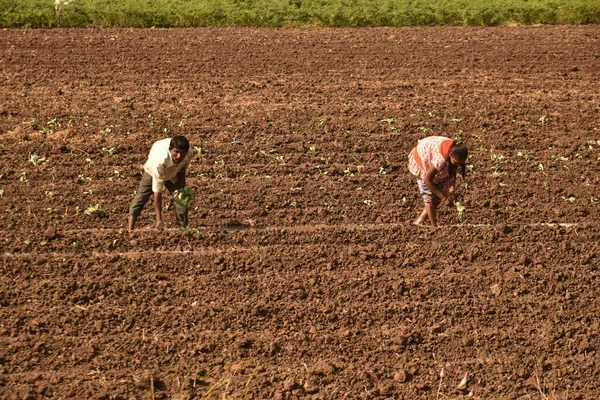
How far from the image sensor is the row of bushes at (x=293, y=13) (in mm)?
18594

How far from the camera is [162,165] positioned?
8.98 m

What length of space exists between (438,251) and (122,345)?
3407mm

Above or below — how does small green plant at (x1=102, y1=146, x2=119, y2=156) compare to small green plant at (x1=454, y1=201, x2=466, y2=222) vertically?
above

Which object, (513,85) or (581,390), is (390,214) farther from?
→ (513,85)

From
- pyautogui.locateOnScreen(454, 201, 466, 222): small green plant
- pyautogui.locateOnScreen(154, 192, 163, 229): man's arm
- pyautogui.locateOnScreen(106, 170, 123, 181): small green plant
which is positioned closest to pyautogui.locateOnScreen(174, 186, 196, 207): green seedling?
pyautogui.locateOnScreen(154, 192, 163, 229): man's arm

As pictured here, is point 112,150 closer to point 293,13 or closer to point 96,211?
point 96,211

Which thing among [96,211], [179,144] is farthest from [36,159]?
[179,144]

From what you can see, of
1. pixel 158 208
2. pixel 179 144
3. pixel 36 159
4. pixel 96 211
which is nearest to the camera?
pixel 179 144

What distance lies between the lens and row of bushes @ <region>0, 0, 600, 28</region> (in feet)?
61.0

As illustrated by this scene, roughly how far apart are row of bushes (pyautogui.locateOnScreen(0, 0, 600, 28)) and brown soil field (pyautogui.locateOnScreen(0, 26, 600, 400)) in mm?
2611

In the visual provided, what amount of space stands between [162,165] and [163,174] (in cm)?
11

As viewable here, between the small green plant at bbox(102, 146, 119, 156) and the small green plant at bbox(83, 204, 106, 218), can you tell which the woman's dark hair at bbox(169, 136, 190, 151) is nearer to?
the small green plant at bbox(83, 204, 106, 218)

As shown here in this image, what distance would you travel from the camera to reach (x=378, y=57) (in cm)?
1652

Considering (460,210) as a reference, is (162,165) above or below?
above
